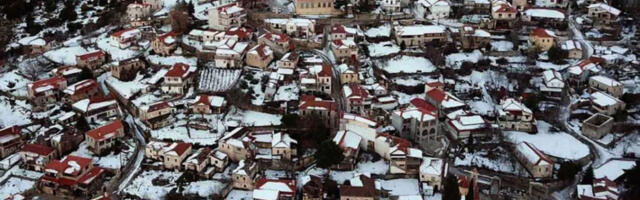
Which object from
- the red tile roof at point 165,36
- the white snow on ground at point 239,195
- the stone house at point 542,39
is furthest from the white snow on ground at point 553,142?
the red tile roof at point 165,36

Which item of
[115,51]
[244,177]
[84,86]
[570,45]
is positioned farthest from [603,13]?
[84,86]

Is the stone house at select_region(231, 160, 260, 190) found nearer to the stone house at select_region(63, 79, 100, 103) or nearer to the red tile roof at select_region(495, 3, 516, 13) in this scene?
the stone house at select_region(63, 79, 100, 103)

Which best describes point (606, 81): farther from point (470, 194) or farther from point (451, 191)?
point (451, 191)

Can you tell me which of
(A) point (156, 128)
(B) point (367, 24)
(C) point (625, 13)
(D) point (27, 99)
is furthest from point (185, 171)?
(C) point (625, 13)

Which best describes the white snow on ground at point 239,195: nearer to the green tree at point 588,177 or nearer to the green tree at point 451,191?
the green tree at point 451,191

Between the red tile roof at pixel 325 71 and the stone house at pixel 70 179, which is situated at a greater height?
the red tile roof at pixel 325 71

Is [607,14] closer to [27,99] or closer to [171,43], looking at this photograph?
[171,43]

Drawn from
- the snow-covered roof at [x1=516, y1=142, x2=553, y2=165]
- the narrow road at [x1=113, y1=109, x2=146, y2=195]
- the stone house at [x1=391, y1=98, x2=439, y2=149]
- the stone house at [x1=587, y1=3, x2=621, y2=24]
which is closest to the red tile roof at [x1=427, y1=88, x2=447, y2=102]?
the stone house at [x1=391, y1=98, x2=439, y2=149]
